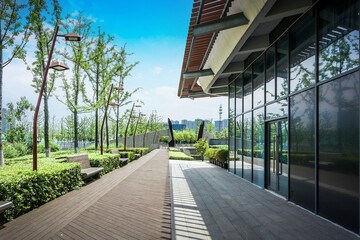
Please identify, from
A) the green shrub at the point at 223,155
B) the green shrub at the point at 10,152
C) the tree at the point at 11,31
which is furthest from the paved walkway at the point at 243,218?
the green shrub at the point at 10,152

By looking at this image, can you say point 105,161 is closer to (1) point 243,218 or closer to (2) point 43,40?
(2) point 43,40

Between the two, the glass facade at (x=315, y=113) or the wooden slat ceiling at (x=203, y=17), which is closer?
the glass facade at (x=315, y=113)

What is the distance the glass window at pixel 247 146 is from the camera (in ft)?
27.6

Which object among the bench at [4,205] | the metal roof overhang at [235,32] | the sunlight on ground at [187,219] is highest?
the metal roof overhang at [235,32]

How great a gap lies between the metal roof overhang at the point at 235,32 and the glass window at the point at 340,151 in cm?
180

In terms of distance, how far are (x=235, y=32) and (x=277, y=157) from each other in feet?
11.6

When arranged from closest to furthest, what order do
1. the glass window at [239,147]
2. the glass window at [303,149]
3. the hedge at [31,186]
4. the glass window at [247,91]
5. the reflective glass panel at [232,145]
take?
the hedge at [31,186] < the glass window at [303,149] < the glass window at [247,91] < the glass window at [239,147] < the reflective glass panel at [232,145]

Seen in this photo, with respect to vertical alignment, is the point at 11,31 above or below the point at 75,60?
below

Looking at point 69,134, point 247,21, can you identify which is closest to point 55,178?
point 247,21

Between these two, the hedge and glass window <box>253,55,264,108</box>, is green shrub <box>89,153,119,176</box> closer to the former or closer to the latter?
the hedge

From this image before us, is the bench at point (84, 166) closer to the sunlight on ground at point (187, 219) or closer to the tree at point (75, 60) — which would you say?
the sunlight on ground at point (187, 219)

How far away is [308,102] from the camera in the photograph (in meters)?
4.87

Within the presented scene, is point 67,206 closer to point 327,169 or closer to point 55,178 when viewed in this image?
point 55,178

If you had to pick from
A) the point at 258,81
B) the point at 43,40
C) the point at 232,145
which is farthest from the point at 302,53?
the point at 43,40
